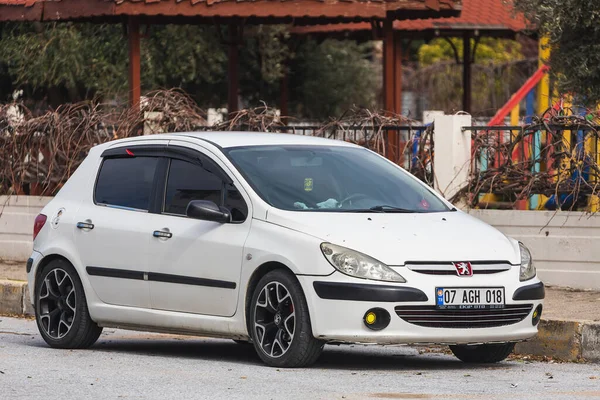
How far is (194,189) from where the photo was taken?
31.6 feet

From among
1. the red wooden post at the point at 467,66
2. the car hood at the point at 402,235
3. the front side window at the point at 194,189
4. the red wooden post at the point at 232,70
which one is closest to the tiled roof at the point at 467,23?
the red wooden post at the point at 467,66

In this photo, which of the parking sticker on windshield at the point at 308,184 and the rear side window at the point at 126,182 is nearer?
the parking sticker on windshield at the point at 308,184

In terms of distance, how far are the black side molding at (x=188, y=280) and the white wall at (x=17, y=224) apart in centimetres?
626

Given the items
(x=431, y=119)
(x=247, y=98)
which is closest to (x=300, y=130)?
(x=431, y=119)

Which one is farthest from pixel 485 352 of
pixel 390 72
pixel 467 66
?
pixel 467 66

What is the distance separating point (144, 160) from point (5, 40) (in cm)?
1419

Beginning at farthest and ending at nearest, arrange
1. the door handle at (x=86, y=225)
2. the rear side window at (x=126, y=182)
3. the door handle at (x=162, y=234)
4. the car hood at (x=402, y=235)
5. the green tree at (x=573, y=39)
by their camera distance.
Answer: the green tree at (x=573, y=39), the door handle at (x=86, y=225), the rear side window at (x=126, y=182), the door handle at (x=162, y=234), the car hood at (x=402, y=235)

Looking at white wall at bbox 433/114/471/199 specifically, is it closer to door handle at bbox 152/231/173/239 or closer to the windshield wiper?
the windshield wiper

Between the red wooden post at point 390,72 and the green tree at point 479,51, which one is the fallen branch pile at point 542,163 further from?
the green tree at point 479,51

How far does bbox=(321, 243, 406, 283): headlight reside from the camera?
332 inches

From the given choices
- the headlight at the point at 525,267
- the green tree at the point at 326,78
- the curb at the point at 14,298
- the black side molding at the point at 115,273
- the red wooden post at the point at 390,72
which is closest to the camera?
the headlight at the point at 525,267

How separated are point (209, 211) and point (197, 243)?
276mm

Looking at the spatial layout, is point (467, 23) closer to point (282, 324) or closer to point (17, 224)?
point (17, 224)

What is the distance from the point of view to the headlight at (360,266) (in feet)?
27.7
